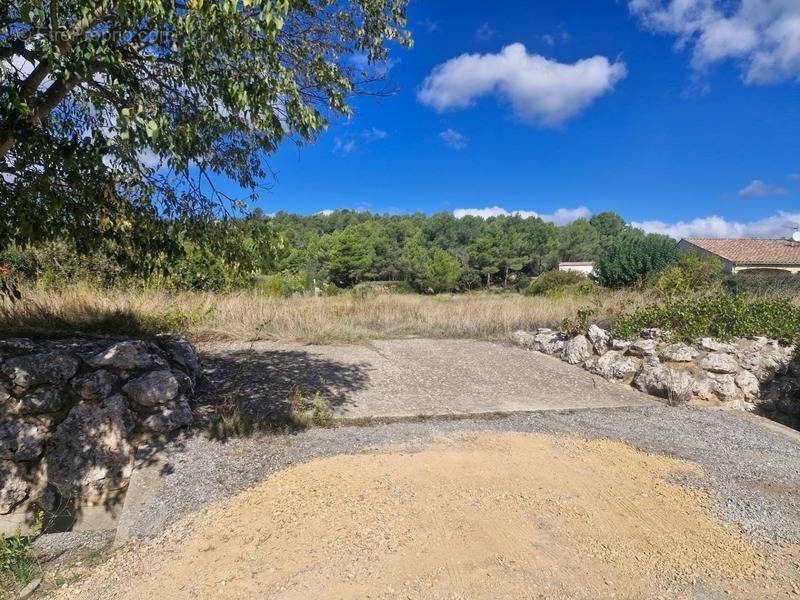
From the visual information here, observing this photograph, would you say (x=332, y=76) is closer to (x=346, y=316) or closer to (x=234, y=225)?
(x=234, y=225)

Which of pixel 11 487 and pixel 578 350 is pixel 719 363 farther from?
pixel 11 487

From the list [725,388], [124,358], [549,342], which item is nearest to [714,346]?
[725,388]

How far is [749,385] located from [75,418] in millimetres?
7354

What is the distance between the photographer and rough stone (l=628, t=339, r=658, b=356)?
259 inches

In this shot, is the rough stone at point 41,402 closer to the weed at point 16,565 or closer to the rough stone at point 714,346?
the weed at point 16,565

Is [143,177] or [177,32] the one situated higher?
[177,32]

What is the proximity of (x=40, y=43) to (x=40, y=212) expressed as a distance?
0.96 metres

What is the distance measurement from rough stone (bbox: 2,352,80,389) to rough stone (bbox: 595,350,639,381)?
20.7 ft

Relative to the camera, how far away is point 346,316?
10328mm

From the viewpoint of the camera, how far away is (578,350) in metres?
7.41

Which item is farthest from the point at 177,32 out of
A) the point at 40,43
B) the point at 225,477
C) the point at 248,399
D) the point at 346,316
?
the point at 346,316

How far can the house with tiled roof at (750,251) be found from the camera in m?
31.1

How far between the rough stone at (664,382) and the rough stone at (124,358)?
5.78 m

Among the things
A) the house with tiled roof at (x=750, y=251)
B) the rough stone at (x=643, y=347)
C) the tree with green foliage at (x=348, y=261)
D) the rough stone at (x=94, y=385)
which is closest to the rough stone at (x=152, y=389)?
the rough stone at (x=94, y=385)
